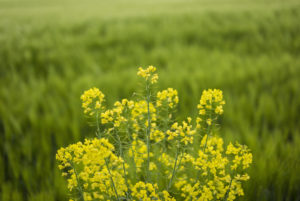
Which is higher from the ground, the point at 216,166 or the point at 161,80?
the point at 161,80

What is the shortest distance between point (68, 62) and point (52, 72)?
1.72ft

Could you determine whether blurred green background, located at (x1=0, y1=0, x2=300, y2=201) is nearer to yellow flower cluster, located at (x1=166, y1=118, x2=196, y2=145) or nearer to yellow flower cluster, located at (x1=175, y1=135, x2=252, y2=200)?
yellow flower cluster, located at (x1=175, y1=135, x2=252, y2=200)

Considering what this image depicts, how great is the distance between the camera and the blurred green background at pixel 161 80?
152 centimetres

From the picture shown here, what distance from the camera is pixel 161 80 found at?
105 inches

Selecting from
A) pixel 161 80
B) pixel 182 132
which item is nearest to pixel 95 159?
pixel 182 132

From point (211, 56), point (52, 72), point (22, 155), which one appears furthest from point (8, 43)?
point (211, 56)

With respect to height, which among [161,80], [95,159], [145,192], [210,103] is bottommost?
[145,192]

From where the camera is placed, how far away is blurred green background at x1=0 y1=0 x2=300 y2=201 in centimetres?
152

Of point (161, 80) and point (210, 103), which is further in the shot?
point (161, 80)

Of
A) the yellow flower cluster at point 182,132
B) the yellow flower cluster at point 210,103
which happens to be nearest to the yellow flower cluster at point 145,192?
the yellow flower cluster at point 182,132

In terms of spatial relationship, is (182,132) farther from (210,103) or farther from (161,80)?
(161,80)

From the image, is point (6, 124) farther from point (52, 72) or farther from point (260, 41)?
point (260, 41)

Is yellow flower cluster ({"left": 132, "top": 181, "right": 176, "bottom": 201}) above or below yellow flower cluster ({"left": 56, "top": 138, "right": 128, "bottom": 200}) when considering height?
below

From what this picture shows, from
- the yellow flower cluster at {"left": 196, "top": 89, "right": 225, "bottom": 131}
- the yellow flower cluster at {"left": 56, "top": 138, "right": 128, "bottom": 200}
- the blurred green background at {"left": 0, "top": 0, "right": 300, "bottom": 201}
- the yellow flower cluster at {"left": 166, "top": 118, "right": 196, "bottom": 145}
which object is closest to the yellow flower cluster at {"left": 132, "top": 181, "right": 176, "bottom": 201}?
the yellow flower cluster at {"left": 56, "top": 138, "right": 128, "bottom": 200}
